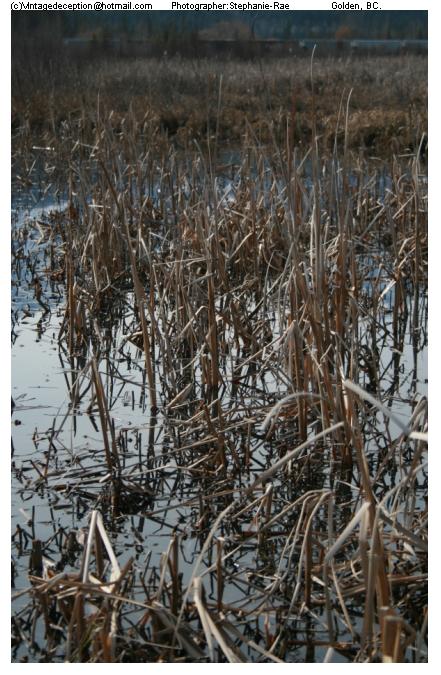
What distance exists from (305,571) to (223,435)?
3.16 ft

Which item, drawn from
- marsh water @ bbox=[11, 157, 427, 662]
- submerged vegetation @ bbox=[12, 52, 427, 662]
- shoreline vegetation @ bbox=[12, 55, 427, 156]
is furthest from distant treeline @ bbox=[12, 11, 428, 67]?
marsh water @ bbox=[11, 157, 427, 662]

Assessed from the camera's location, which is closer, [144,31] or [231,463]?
[231,463]

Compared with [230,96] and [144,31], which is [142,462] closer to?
[230,96]

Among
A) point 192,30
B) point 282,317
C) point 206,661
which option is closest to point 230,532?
point 206,661

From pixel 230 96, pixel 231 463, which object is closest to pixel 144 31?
pixel 230 96

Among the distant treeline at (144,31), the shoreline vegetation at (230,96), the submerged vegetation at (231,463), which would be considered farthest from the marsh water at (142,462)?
the distant treeline at (144,31)

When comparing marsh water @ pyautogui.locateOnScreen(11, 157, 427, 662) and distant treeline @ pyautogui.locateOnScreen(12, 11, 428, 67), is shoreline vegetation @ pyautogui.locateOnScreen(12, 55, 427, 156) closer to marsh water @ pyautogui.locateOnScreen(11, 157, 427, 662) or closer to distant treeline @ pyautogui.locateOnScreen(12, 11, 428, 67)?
distant treeline @ pyautogui.locateOnScreen(12, 11, 428, 67)

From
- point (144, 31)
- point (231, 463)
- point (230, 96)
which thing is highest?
point (144, 31)

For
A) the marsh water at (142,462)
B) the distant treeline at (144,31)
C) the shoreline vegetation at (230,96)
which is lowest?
the marsh water at (142,462)

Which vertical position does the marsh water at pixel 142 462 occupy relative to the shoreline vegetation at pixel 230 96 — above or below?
below

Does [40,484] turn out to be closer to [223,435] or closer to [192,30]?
[223,435]

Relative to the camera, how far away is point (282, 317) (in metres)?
3.42

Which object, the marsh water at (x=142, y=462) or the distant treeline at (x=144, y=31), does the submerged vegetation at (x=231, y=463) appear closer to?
the marsh water at (x=142, y=462)

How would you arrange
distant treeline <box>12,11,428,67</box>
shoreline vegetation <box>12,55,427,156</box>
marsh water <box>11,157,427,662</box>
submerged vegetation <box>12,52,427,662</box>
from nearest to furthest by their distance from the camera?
submerged vegetation <box>12,52,427,662</box>, marsh water <box>11,157,427,662</box>, shoreline vegetation <box>12,55,427,156</box>, distant treeline <box>12,11,428,67</box>
